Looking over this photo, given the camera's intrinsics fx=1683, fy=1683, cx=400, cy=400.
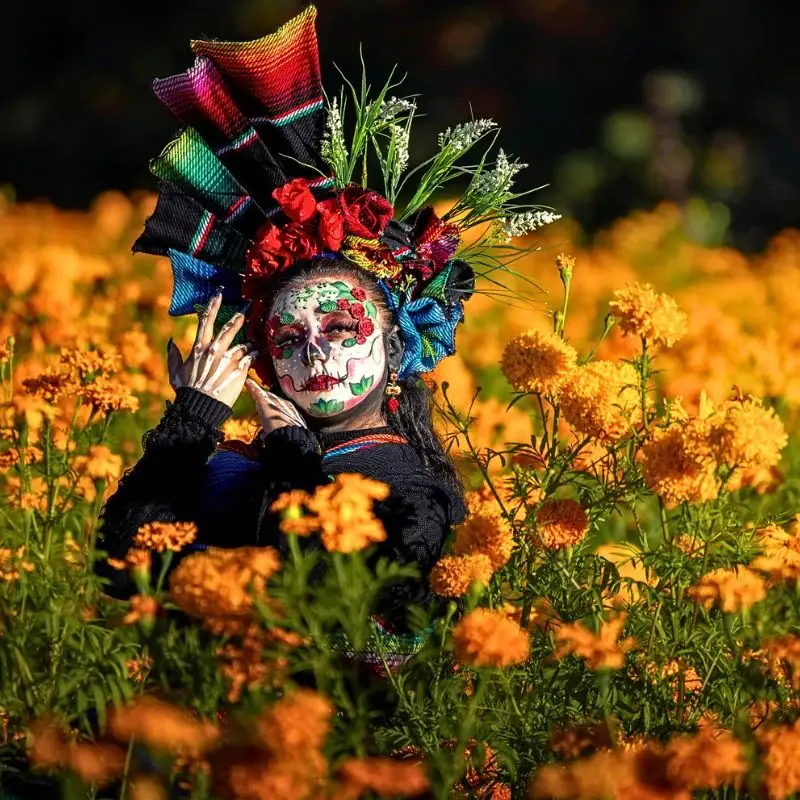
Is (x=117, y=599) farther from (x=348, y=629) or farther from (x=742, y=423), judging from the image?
(x=742, y=423)

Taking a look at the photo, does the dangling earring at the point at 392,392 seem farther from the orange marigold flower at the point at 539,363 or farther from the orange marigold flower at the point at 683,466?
the orange marigold flower at the point at 683,466

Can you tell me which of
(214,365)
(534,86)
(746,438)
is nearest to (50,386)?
(214,365)

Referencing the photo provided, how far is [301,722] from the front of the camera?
196cm

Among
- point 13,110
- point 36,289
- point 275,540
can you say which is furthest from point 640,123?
point 275,540

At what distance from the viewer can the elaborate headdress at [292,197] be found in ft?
11.0

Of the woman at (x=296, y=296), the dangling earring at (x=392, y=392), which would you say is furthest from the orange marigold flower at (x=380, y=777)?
the dangling earring at (x=392, y=392)

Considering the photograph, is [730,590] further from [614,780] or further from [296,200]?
[296,200]

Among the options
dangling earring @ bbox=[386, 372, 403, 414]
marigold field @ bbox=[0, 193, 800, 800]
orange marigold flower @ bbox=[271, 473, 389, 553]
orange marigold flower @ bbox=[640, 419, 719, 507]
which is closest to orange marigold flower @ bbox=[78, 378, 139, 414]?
marigold field @ bbox=[0, 193, 800, 800]

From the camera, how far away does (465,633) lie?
2.21m

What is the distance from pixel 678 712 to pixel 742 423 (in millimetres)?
434

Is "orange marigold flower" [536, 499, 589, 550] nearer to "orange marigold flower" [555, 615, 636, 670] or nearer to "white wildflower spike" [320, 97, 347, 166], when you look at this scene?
"orange marigold flower" [555, 615, 636, 670]

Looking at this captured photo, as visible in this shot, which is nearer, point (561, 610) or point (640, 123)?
point (561, 610)

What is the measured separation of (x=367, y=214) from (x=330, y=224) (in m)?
0.08

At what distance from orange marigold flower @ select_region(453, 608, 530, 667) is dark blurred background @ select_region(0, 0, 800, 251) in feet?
28.0
